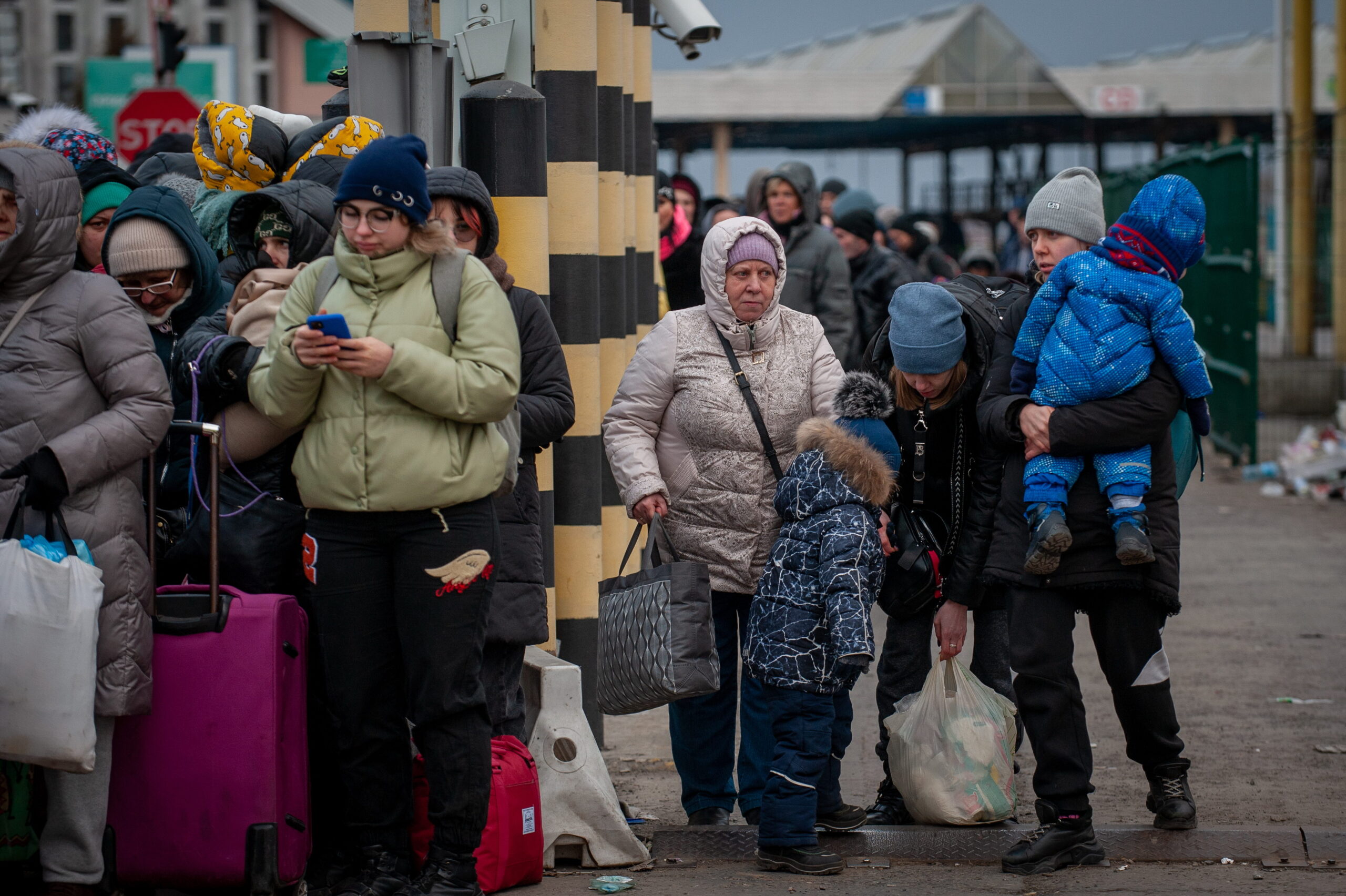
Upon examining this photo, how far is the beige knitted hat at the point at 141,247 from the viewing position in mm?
4668

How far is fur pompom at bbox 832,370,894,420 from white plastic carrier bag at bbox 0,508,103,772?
223cm

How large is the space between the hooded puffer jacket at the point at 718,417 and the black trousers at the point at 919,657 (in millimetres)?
572

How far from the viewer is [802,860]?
16.0 ft

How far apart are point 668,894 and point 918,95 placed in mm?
33548

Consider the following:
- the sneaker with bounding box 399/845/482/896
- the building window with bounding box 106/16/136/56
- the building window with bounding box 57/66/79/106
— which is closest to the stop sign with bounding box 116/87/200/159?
the sneaker with bounding box 399/845/482/896

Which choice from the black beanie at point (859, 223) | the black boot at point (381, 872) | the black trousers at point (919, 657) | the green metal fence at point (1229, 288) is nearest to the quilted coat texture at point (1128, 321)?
the black trousers at point (919, 657)

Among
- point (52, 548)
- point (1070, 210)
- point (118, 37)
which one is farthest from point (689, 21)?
point (118, 37)

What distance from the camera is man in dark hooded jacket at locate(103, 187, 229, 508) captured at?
184 inches

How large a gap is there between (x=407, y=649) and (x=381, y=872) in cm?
64

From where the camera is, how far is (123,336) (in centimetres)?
434

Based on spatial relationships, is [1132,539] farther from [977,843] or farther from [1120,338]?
[977,843]

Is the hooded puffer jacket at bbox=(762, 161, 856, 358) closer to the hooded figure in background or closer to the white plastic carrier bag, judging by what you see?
the hooded figure in background

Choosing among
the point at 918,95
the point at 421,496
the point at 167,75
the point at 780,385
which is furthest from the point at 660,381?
the point at 918,95

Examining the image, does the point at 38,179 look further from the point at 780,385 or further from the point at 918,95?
the point at 918,95
